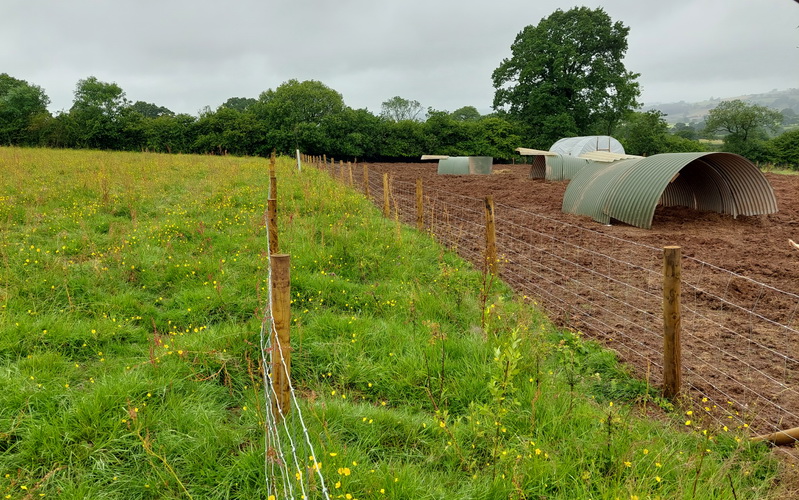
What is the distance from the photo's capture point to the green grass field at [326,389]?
105 inches

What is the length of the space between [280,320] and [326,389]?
113 cm

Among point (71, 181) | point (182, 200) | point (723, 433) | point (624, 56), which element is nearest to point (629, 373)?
point (723, 433)

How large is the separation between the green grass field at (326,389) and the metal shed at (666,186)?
573 cm

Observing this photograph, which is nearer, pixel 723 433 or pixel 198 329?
pixel 723 433

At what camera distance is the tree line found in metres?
39.8

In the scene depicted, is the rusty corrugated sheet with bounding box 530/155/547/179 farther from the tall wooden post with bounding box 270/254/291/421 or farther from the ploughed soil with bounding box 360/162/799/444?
the tall wooden post with bounding box 270/254/291/421

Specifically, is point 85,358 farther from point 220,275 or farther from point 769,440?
point 769,440

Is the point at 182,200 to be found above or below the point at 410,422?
above

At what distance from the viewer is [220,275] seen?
224 inches

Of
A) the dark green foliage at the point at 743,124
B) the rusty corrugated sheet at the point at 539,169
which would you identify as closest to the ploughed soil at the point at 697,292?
the rusty corrugated sheet at the point at 539,169

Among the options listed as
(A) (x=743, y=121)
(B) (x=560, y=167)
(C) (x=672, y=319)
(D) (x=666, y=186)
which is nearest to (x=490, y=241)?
(C) (x=672, y=319)

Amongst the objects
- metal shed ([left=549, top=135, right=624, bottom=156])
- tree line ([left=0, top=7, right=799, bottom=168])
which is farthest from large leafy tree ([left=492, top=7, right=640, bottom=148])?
metal shed ([left=549, top=135, right=624, bottom=156])

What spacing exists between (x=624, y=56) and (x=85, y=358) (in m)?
49.5

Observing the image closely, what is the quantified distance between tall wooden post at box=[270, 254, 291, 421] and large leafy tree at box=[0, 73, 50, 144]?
4326cm
